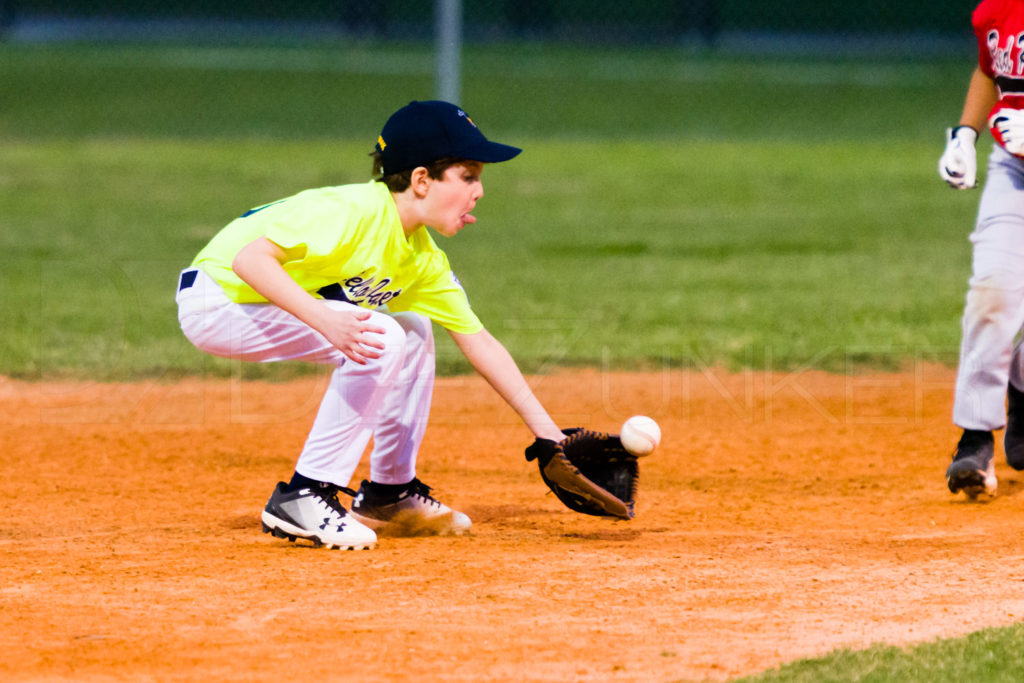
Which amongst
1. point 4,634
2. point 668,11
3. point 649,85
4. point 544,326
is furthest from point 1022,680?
point 668,11

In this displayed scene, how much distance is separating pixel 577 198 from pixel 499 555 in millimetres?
9006

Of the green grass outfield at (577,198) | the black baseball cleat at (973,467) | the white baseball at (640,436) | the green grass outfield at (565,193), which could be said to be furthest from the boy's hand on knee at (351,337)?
the green grass outfield at (565,193)

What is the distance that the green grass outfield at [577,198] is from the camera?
7051 millimetres

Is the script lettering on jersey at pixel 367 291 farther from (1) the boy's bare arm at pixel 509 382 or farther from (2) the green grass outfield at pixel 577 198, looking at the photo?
(2) the green grass outfield at pixel 577 198

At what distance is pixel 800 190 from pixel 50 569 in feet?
34.6

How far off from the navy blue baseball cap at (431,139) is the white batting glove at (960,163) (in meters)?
1.52

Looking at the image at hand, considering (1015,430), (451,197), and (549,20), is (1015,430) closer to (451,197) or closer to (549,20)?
(451,197)

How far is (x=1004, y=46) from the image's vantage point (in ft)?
14.8

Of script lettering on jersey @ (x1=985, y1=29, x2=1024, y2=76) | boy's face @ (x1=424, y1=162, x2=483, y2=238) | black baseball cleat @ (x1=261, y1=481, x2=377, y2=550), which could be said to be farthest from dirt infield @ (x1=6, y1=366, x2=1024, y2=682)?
script lettering on jersey @ (x1=985, y1=29, x2=1024, y2=76)

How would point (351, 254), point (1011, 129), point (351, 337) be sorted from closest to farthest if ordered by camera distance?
point (351, 337) → point (351, 254) → point (1011, 129)

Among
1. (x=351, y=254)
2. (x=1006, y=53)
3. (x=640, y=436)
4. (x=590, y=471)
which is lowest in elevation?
(x=590, y=471)

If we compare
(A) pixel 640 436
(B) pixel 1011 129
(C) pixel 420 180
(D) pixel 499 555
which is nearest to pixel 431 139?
(C) pixel 420 180

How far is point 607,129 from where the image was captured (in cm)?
1759

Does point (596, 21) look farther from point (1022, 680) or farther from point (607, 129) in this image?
point (1022, 680)
